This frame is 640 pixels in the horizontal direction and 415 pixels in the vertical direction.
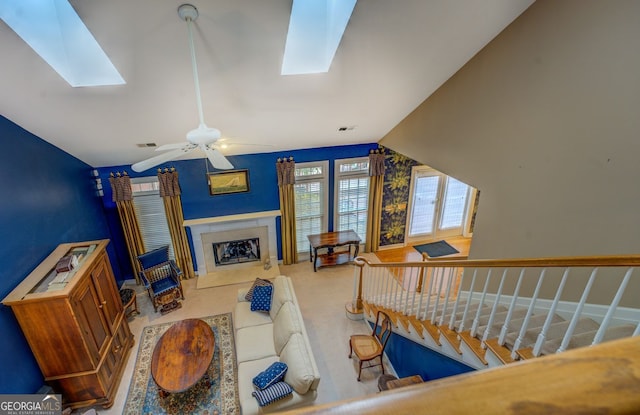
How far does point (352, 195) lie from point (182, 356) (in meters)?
4.22

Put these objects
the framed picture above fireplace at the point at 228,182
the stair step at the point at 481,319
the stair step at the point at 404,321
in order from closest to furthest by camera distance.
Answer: the stair step at the point at 481,319
the stair step at the point at 404,321
the framed picture above fireplace at the point at 228,182

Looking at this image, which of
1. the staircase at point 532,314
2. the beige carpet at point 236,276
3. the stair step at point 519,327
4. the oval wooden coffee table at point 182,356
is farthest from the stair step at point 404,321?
the beige carpet at point 236,276

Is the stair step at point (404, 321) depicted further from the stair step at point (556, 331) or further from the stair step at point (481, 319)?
→ the stair step at point (556, 331)

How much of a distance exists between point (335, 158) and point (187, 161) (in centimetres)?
278

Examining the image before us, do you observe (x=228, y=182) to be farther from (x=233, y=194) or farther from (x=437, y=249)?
(x=437, y=249)

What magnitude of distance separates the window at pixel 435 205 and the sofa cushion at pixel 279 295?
3.69m

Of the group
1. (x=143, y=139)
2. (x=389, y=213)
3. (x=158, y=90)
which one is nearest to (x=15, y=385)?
(x=143, y=139)

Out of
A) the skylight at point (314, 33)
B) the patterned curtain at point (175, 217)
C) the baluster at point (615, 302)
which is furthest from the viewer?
the patterned curtain at point (175, 217)

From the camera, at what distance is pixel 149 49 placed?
255 cm

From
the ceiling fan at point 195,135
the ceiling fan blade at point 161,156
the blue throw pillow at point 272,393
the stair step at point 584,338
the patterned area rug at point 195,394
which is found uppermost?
the ceiling fan at point 195,135

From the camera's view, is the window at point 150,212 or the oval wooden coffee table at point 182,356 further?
the window at point 150,212

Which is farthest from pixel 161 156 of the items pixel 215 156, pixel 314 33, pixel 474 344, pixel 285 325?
pixel 474 344

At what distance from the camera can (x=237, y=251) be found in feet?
21.3

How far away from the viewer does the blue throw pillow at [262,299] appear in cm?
461
